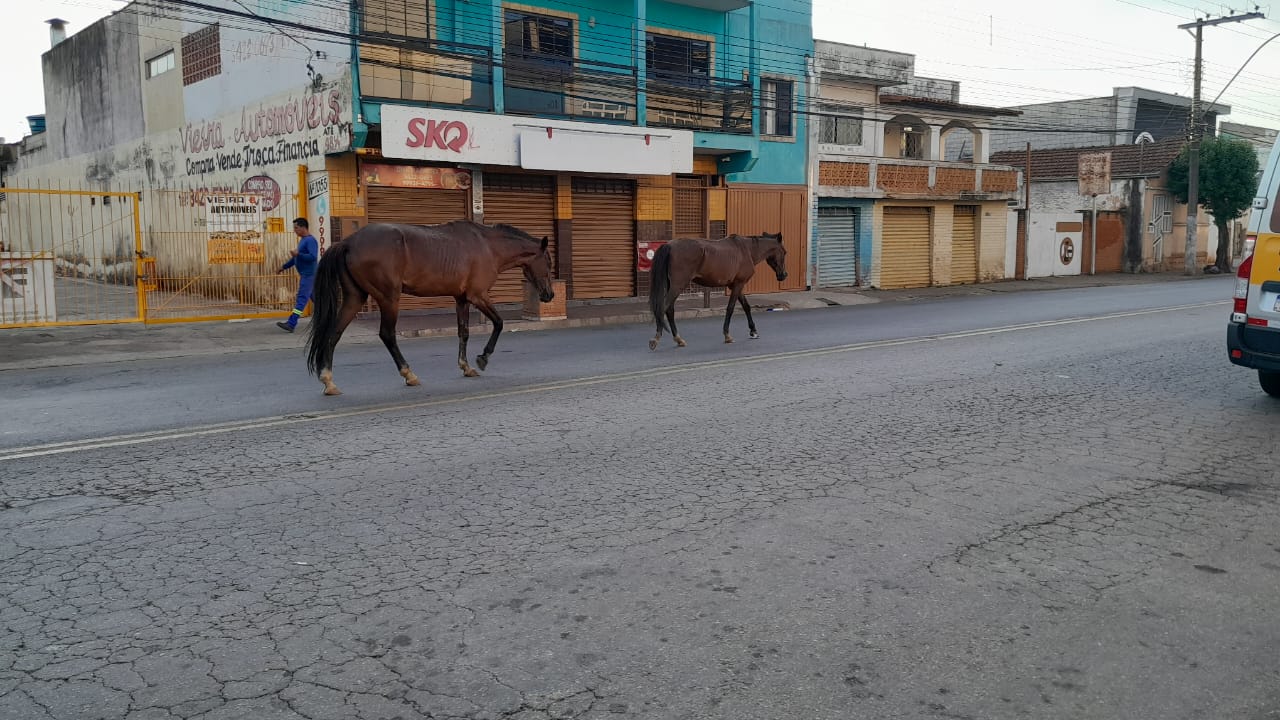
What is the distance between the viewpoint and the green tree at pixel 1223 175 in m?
37.9

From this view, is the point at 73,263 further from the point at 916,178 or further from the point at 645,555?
the point at 645,555

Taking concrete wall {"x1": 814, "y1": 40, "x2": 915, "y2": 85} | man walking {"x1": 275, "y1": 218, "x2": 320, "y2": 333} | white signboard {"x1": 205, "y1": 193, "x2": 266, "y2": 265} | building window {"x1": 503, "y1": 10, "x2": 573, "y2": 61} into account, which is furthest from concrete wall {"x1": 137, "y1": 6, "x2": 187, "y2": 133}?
concrete wall {"x1": 814, "y1": 40, "x2": 915, "y2": 85}

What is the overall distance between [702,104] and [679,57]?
1.58 meters

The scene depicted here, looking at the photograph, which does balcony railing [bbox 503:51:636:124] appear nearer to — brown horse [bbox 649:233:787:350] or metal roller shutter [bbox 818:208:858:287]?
brown horse [bbox 649:233:787:350]

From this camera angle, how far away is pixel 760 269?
81.1 feet

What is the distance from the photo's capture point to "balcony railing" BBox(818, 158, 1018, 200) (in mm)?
26516

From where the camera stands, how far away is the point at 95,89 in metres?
28.0

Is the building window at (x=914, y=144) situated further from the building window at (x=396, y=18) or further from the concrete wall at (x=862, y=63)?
the building window at (x=396, y=18)

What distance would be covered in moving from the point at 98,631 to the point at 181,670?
58 centimetres

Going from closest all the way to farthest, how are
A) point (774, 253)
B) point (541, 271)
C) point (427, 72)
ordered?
point (541, 271) → point (774, 253) → point (427, 72)

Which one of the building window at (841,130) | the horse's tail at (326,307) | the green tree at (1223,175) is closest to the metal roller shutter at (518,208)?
the building window at (841,130)

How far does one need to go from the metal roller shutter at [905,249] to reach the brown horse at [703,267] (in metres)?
14.8

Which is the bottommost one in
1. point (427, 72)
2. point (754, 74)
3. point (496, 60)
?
point (427, 72)

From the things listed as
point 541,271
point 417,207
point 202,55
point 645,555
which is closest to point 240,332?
point 417,207
